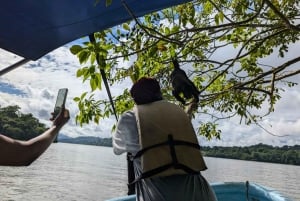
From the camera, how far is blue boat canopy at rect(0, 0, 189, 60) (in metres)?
1.92

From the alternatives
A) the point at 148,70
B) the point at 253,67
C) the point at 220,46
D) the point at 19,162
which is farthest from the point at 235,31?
the point at 19,162

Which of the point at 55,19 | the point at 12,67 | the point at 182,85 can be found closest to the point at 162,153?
the point at 182,85

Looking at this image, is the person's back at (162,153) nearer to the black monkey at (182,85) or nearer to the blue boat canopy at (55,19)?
the black monkey at (182,85)

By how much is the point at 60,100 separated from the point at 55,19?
54 centimetres

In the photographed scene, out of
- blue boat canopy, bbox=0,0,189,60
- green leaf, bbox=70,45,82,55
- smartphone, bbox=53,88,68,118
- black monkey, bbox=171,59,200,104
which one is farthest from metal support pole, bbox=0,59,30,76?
black monkey, bbox=171,59,200,104

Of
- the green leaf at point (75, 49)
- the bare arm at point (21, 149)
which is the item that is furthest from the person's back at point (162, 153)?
the bare arm at point (21, 149)

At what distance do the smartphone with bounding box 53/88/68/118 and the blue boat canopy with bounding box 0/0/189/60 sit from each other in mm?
450

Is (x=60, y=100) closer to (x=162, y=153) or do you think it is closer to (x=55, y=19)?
(x=55, y=19)

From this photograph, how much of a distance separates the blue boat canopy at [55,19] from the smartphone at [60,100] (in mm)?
450

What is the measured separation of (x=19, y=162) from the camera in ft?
4.32

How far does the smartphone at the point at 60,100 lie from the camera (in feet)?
5.56

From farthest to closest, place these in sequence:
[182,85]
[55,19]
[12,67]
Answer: [182,85]
[12,67]
[55,19]

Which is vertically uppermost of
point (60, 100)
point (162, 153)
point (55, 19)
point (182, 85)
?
point (55, 19)

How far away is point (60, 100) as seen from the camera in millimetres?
1771
